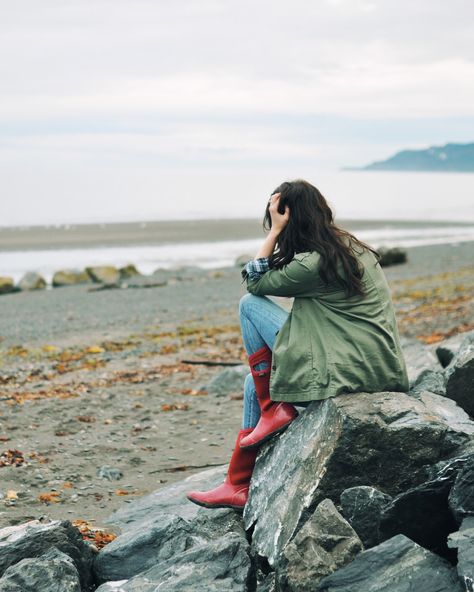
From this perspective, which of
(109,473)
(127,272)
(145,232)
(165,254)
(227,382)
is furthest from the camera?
(145,232)

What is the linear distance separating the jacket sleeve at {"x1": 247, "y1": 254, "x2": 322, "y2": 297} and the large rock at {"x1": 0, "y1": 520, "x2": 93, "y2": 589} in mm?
2077

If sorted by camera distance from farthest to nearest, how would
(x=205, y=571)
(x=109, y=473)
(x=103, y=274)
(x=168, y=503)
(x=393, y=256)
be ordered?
(x=393, y=256)
(x=103, y=274)
(x=109, y=473)
(x=168, y=503)
(x=205, y=571)

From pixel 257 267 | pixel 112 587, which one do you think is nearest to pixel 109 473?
pixel 112 587

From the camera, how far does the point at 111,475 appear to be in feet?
26.4

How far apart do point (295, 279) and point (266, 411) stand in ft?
3.14

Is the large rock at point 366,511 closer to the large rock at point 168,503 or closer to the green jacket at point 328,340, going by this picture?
the green jacket at point 328,340

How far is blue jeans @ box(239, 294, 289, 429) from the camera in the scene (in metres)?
5.88

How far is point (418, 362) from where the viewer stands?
29.1 ft

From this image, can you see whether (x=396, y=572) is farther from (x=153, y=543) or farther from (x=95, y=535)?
(x=95, y=535)

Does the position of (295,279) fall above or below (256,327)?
above

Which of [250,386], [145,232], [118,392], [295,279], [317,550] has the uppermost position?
[295,279]

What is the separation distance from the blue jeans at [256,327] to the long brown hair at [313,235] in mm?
306

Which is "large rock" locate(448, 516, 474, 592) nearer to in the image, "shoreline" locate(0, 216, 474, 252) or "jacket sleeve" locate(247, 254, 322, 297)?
"jacket sleeve" locate(247, 254, 322, 297)

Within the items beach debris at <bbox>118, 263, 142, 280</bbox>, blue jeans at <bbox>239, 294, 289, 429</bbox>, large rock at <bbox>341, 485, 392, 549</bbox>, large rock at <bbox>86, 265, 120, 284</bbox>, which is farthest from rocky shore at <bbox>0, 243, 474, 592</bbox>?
beach debris at <bbox>118, 263, 142, 280</bbox>
